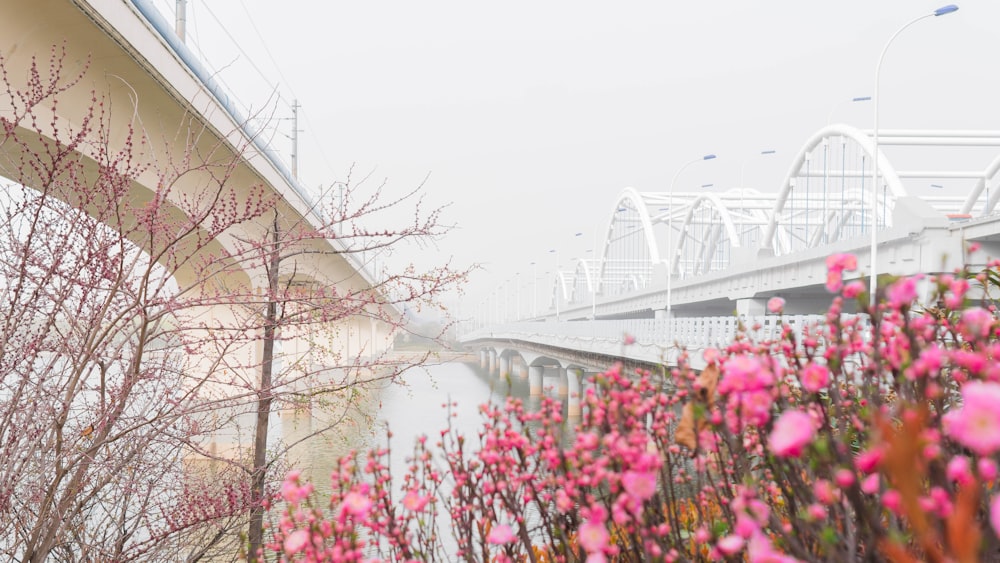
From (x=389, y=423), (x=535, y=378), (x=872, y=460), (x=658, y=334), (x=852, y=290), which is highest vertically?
(x=852, y=290)

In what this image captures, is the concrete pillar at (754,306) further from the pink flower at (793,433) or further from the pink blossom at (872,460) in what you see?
the pink flower at (793,433)

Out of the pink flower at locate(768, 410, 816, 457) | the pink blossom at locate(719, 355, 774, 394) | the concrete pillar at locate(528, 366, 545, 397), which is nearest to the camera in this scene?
the pink flower at locate(768, 410, 816, 457)

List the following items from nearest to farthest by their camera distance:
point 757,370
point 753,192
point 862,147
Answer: point 757,370 → point 862,147 → point 753,192

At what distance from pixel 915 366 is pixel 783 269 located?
31.7 metres

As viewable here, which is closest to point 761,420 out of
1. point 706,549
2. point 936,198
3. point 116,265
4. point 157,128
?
point 706,549

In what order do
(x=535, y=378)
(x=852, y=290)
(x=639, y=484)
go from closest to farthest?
(x=639, y=484), (x=852, y=290), (x=535, y=378)

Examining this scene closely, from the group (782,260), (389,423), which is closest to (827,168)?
(782,260)

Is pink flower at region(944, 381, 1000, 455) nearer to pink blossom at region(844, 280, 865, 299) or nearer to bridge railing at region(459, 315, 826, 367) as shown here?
pink blossom at region(844, 280, 865, 299)

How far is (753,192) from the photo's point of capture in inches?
2682

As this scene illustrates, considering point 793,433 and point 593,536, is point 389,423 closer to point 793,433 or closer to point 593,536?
point 593,536

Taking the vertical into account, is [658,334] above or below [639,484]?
below

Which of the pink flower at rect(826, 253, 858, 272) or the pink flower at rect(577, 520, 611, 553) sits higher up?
the pink flower at rect(826, 253, 858, 272)

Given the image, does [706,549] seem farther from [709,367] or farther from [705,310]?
[705,310]

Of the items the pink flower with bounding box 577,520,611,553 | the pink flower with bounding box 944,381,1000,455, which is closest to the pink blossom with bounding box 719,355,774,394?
the pink flower with bounding box 577,520,611,553
